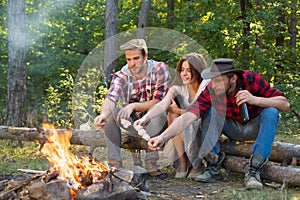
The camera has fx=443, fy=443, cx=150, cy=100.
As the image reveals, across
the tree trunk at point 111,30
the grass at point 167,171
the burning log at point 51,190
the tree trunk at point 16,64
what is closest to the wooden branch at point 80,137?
the grass at point 167,171

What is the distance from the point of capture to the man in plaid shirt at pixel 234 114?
4086mm

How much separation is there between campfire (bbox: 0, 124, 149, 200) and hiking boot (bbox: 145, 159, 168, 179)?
2.54ft

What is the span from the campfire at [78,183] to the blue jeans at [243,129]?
0.92 metres

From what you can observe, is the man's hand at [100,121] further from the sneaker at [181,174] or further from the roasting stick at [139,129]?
the sneaker at [181,174]

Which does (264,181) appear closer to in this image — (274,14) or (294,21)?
(274,14)

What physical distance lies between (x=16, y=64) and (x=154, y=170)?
3880 millimetres

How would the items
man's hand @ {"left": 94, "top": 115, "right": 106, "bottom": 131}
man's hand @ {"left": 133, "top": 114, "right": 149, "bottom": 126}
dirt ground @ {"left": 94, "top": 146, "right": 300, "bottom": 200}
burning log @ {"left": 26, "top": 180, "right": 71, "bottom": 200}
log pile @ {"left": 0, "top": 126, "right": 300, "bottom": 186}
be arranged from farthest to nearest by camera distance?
man's hand @ {"left": 94, "top": 115, "right": 106, "bottom": 131} < man's hand @ {"left": 133, "top": 114, "right": 149, "bottom": 126} < log pile @ {"left": 0, "top": 126, "right": 300, "bottom": 186} < dirt ground @ {"left": 94, "top": 146, "right": 300, "bottom": 200} < burning log @ {"left": 26, "top": 180, "right": 71, "bottom": 200}

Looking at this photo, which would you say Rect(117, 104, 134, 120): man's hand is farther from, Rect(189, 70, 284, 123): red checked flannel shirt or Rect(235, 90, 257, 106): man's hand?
Rect(235, 90, 257, 106): man's hand

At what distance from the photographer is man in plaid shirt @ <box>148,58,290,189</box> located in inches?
161

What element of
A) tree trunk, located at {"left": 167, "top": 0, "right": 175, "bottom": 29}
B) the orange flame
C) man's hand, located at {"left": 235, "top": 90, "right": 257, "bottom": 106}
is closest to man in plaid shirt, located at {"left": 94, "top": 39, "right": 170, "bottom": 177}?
the orange flame

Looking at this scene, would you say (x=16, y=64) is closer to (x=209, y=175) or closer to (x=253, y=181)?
(x=209, y=175)

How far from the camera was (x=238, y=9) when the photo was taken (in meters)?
11.7

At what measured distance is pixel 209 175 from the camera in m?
4.49

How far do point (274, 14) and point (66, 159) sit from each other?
872cm
